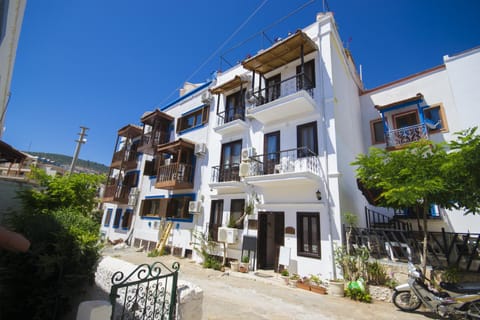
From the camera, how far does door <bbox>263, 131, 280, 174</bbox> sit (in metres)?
10.2

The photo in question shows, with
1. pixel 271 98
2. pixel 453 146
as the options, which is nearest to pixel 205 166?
pixel 271 98

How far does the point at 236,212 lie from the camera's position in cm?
1098

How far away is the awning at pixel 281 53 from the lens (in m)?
9.88

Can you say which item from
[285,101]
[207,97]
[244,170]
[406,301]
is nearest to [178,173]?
[244,170]

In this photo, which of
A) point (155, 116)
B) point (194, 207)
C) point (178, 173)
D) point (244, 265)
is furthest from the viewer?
point (155, 116)

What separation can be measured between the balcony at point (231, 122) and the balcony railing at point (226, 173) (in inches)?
79.5

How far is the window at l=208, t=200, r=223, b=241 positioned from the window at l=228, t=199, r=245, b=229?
0.90 metres

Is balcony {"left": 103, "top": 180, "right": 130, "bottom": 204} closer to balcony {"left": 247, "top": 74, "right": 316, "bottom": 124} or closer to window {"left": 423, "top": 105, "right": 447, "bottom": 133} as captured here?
balcony {"left": 247, "top": 74, "right": 316, "bottom": 124}

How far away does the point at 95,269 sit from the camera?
4.27 metres

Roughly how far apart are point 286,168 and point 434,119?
774cm

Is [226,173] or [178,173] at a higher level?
[178,173]

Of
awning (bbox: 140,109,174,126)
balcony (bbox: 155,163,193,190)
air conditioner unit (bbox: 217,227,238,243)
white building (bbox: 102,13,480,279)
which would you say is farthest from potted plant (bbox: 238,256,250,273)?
awning (bbox: 140,109,174,126)

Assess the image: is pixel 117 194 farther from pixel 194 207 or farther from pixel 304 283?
pixel 304 283

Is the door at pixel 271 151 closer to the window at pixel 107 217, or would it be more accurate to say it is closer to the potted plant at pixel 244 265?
the potted plant at pixel 244 265
